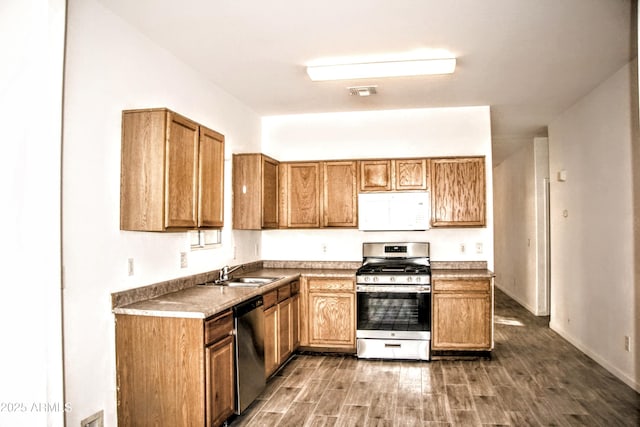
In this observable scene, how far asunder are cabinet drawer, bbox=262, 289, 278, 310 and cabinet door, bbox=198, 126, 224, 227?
712 mm

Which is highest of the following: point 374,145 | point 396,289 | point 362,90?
point 362,90

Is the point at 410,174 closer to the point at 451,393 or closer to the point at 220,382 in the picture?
the point at 451,393

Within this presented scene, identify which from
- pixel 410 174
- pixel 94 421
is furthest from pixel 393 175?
pixel 94 421

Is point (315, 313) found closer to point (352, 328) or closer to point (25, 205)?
point (352, 328)

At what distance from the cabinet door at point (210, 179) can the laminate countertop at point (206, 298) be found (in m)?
0.52

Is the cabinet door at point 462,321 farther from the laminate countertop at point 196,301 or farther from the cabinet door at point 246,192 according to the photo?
the cabinet door at point 246,192

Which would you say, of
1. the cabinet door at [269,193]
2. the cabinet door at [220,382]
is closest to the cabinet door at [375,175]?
the cabinet door at [269,193]

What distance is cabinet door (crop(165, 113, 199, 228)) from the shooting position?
3018mm

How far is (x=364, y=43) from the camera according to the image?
138 inches

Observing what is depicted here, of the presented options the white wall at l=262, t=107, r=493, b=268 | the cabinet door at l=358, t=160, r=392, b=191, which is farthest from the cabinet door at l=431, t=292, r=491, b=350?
the cabinet door at l=358, t=160, r=392, b=191

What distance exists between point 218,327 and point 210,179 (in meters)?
1.18

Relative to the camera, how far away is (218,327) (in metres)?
3.00

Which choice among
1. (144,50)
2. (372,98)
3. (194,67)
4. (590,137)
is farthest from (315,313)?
(590,137)

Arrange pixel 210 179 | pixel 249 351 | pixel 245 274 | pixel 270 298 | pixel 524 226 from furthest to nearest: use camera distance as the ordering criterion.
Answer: pixel 524 226 < pixel 245 274 < pixel 270 298 < pixel 210 179 < pixel 249 351
